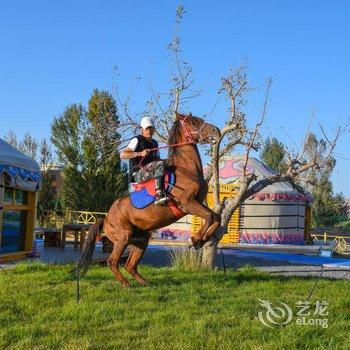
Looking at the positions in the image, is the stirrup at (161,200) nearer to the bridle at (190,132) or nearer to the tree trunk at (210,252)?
the bridle at (190,132)

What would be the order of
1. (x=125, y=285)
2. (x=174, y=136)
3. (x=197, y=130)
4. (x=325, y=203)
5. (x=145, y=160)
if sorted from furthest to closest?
(x=325, y=203)
(x=125, y=285)
(x=145, y=160)
(x=174, y=136)
(x=197, y=130)

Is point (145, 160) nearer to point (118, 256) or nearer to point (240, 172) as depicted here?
point (118, 256)

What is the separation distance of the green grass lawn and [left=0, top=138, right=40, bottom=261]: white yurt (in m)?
2.49

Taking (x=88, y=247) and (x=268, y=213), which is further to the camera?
(x=268, y=213)

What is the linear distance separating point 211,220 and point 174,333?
4.34 feet

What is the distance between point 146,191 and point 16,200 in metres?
5.01

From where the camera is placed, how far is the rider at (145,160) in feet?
19.0

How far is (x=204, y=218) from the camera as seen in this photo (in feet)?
17.9

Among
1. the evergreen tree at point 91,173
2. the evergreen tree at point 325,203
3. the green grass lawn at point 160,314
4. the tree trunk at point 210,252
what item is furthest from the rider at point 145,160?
the evergreen tree at point 325,203

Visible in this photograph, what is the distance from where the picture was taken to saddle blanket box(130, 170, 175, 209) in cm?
580

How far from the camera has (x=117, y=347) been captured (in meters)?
4.09

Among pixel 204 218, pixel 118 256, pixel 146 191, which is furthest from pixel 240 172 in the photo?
pixel 204 218

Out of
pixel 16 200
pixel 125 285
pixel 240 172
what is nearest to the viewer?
pixel 125 285

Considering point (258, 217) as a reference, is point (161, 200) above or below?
above
